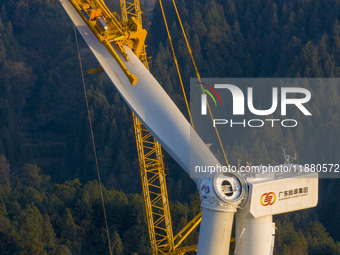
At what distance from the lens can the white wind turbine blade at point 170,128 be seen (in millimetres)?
52719

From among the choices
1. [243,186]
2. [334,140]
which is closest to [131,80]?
[243,186]

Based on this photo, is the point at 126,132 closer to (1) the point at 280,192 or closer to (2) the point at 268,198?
(1) the point at 280,192

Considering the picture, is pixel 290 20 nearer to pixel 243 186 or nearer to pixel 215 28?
pixel 215 28

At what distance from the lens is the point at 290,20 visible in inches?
7037

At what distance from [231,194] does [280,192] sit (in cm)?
284

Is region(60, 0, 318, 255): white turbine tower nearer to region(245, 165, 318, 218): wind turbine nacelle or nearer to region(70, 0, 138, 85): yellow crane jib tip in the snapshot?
region(245, 165, 318, 218): wind turbine nacelle

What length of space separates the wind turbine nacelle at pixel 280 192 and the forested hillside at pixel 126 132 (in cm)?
4213

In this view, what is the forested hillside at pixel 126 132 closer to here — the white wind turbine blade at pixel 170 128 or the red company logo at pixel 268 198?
the white wind turbine blade at pixel 170 128

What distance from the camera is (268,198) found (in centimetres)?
5269

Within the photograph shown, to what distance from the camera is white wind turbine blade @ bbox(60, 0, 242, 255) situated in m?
52.7

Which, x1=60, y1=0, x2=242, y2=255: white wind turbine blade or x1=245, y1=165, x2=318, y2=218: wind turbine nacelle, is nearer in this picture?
x1=245, y1=165, x2=318, y2=218: wind turbine nacelle

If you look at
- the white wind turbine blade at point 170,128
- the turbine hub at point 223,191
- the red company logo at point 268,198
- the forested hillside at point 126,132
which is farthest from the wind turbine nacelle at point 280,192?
the forested hillside at point 126,132

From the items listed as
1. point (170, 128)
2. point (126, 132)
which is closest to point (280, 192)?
point (170, 128)

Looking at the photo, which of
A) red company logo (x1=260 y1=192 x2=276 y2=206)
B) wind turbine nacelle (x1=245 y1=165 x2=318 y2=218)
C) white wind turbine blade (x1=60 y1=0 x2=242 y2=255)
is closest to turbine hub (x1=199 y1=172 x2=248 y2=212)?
white wind turbine blade (x1=60 y1=0 x2=242 y2=255)
